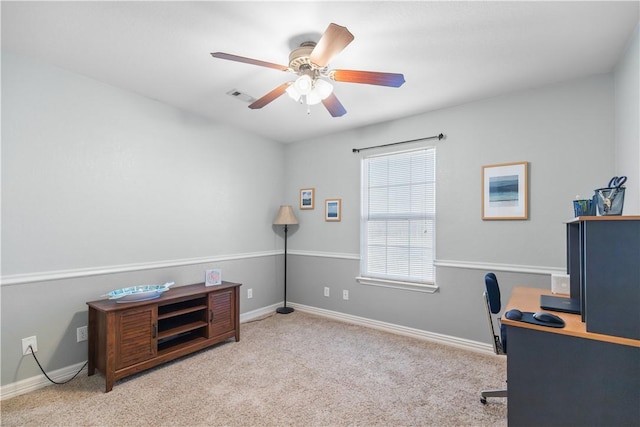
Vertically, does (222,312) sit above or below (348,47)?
below

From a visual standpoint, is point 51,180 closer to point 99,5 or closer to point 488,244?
point 99,5

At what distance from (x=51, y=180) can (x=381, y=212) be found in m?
3.18

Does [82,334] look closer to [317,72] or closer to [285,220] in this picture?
[285,220]

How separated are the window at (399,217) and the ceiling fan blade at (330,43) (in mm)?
1986

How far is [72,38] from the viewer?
6.53ft

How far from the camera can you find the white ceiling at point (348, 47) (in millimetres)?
1705

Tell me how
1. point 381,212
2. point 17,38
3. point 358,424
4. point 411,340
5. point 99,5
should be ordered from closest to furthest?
point 99,5 → point 358,424 → point 17,38 → point 411,340 → point 381,212

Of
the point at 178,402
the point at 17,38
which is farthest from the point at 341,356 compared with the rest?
the point at 17,38

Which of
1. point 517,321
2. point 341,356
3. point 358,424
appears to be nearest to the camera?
point 517,321

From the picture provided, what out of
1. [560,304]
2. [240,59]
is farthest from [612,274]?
[240,59]

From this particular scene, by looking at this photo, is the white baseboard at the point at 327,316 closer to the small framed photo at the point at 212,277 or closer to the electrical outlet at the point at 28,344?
the electrical outlet at the point at 28,344

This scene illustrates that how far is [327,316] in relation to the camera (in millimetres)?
3988

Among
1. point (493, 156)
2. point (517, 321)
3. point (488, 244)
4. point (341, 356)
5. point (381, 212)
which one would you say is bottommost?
point (341, 356)

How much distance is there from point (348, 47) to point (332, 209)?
88.4 inches
